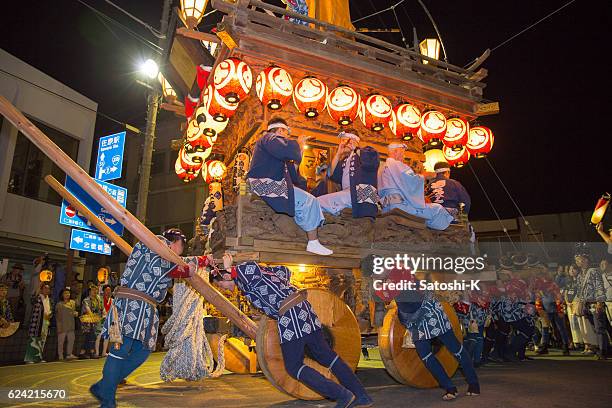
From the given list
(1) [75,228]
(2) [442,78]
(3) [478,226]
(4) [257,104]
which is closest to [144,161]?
(1) [75,228]

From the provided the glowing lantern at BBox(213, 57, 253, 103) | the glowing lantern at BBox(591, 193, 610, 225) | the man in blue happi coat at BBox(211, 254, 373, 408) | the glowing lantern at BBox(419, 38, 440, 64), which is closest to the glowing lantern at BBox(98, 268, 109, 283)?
the glowing lantern at BBox(213, 57, 253, 103)

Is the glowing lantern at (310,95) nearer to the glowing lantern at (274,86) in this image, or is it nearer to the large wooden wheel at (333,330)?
the glowing lantern at (274,86)

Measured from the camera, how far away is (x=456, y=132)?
32.5 feet

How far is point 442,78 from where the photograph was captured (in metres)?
9.92

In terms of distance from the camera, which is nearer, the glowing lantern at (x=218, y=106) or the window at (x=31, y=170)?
the glowing lantern at (x=218, y=106)

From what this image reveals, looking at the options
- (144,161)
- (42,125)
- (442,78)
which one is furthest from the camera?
(42,125)

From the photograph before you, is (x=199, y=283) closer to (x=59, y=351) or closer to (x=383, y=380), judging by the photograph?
(x=383, y=380)

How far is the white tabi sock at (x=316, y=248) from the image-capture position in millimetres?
6402

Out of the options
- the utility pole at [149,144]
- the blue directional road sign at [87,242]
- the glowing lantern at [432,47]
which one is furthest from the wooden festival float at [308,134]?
the blue directional road sign at [87,242]

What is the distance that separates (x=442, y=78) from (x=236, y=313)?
7.73 m

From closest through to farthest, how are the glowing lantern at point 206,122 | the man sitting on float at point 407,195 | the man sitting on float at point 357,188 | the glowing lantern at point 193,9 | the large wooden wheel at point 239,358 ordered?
the man sitting on float at point 357,188
the man sitting on float at point 407,195
the large wooden wheel at point 239,358
the glowing lantern at point 206,122
the glowing lantern at point 193,9

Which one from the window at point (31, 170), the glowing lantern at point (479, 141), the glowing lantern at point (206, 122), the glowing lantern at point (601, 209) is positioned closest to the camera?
the glowing lantern at point (206, 122)

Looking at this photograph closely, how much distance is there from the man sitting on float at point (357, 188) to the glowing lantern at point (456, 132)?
3.59m

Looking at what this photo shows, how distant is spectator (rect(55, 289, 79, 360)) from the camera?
11.0m
